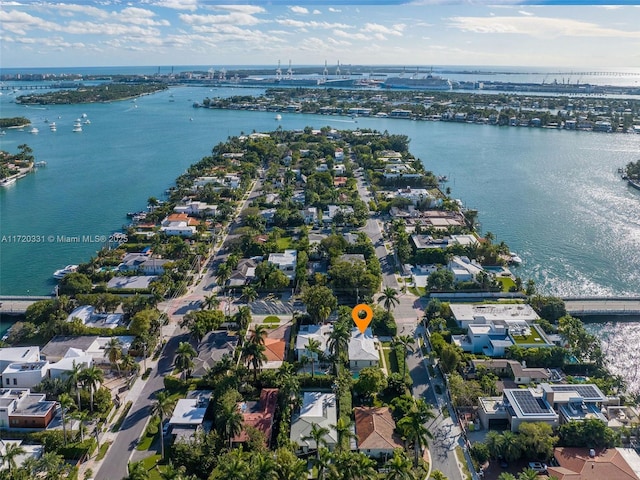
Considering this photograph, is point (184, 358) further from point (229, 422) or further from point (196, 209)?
point (196, 209)

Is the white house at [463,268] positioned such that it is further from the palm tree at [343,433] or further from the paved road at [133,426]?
the paved road at [133,426]

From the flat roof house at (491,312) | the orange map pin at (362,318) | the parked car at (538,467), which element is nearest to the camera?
the parked car at (538,467)

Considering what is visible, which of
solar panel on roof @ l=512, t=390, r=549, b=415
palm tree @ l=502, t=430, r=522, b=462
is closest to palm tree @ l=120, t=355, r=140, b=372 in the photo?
palm tree @ l=502, t=430, r=522, b=462

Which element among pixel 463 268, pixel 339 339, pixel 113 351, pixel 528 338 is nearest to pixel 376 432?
pixel 339 339

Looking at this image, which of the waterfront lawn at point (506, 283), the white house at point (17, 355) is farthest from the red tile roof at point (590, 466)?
the white house at point (17, 355)

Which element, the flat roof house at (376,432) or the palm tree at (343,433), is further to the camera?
the flat roof house at (376,432)

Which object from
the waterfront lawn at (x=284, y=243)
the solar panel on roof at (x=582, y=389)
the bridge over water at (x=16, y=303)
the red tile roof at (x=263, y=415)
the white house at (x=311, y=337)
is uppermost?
the solar panel on roof at (x=582, y=389)

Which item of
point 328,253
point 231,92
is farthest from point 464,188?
point 231,92
